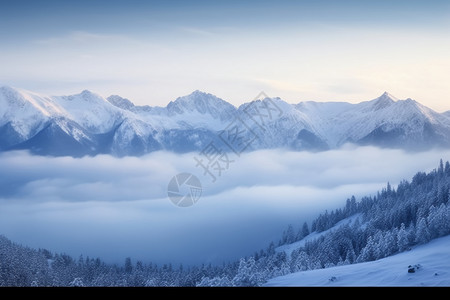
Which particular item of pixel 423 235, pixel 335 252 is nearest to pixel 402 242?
pixel 423 235

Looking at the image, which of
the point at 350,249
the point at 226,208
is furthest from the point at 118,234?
the point at 350,249

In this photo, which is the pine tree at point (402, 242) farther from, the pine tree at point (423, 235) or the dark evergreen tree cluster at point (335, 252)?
the pine tree at point (423, 235)

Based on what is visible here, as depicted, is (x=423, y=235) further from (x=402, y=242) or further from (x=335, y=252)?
(x=335, y=252)

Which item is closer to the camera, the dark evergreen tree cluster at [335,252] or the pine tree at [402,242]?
the pine tree at [402,242]

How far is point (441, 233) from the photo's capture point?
986 inches

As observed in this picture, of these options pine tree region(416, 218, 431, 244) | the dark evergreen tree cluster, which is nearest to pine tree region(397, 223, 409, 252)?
the dark evergreen tree cluster

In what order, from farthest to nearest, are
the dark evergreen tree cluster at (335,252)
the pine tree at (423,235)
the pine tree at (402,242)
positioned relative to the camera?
the dark evergreen tree cluster at (335,252), the pine tree at (423,235), the pine tree at (402,242)

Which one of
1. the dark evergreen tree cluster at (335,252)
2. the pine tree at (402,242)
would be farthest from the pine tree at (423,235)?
the pine tree at (402,242)

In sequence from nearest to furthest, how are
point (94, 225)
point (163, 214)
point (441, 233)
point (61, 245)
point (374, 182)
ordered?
1. point (441, 233)
2. point (61, 245)
3. point (94, 225)
4. point (163, 214)
5. point (374, 182)

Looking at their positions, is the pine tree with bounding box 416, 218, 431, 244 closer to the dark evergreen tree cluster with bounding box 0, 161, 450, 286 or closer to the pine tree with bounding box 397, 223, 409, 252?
the dark evergreen tree cluster with bounding box 0, 161, 450, 286

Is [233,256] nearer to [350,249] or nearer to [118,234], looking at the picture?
[118,234]

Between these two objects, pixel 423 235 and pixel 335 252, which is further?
pixel 335 252
